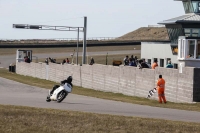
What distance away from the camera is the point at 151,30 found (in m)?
149

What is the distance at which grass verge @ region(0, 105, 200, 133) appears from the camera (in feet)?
51.4

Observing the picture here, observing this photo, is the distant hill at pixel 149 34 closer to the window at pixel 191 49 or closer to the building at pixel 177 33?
the building at pixel 177 33

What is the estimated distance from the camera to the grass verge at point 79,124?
15.7 meters

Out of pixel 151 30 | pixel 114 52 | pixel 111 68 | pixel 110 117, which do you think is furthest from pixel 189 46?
pixel 151 30

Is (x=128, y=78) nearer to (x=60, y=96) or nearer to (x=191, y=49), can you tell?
(x=191, y=49)

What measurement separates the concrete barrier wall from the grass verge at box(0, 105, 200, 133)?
486 inches

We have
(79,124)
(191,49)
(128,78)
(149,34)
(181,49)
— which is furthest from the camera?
(149,34)

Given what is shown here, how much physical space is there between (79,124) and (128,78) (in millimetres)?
20689

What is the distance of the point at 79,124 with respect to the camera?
16.3 meters

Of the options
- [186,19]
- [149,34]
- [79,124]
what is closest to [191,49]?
[186,19]

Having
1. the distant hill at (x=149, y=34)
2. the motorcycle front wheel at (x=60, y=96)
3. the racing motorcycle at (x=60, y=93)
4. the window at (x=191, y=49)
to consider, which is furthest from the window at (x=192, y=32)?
the distant hill at (x=149, y=34)

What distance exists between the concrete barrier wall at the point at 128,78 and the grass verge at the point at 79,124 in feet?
40.5

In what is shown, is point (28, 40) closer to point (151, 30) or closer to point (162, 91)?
point (151, 30)

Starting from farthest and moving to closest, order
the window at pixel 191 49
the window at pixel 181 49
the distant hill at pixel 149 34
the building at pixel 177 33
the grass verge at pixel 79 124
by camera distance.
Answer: the distant hill at pixel 149 34
the building at pixel 177 33
the window at pixel 191 49
the window at pixel 181 49
the grass verge at pixel 79 124
